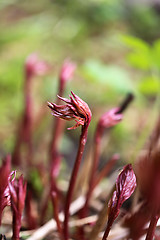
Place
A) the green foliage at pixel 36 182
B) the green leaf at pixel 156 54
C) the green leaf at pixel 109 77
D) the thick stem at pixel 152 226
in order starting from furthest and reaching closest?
1. the green leaf at pixel 109 77
2. the green foliage at pixel 36 182
3. the green leaf at pixel 156 54
4. the thick stem at pixel 152 226

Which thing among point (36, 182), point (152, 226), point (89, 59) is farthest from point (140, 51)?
point (89, 59)

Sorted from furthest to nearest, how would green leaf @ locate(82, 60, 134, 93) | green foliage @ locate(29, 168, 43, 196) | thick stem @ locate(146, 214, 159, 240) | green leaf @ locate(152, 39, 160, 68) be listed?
green leaf @ locate(82, 60, 134, 93) → green foliage @ locate(29, 168, 43, 196) → green leaf @ locate(152, 39, 160, 68) → thick stem @ locate(146, 214, 159, 240)

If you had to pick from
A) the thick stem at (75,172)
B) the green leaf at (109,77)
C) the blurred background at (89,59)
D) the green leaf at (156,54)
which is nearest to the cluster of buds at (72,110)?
the thick stem at (75,172)

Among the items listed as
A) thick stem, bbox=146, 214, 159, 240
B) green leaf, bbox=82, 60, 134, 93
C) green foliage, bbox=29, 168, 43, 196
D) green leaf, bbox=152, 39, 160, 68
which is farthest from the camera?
green leaf, bbox=82, 60, 134, 93

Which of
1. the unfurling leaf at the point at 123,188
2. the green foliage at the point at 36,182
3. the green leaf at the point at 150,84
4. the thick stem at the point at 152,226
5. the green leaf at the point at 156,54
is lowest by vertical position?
the green foliage at the point at 36,182

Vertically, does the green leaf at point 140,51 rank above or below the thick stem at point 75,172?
above

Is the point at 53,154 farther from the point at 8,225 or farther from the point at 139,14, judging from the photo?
the point at 139,14

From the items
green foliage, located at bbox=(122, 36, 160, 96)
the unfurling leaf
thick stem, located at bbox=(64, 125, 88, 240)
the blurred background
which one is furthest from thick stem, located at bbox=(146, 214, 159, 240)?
green foliage, located at bbox=(122, 36, 160, 96)

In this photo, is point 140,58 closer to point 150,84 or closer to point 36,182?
point 150,84

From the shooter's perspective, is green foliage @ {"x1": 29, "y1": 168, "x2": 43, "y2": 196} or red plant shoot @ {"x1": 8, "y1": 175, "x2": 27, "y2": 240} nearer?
red plant shoot @ {"x1": 8, "y1": 175, "x2": 27, "y2": 240}

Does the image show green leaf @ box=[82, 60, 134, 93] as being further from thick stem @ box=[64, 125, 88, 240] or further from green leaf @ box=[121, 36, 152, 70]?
thick stem @ box=[64, 125, 88, 240]

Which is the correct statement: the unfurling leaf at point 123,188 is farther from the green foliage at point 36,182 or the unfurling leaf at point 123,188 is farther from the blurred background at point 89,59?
the green foliage at point 36,182
